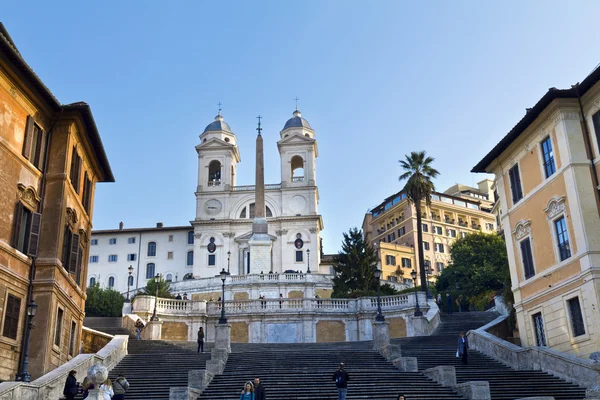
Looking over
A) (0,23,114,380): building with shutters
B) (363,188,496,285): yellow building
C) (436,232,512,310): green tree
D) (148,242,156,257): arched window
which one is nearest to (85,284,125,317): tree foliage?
(0,23,114,380): building with shutters

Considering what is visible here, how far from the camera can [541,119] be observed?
27.9m

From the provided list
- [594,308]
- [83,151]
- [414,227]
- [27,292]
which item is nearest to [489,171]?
[594,308]

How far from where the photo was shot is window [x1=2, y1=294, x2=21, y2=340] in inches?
865

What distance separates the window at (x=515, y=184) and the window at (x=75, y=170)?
64.5 feet

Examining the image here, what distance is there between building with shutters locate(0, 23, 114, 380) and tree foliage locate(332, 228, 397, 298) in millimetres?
31311

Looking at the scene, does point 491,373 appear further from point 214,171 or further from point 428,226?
point 428,226

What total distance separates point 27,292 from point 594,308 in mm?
20297

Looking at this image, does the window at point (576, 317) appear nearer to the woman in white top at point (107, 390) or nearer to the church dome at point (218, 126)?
the woman in white top at point (107, 390)

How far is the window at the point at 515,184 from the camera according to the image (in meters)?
30.6

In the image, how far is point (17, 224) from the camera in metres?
23.4

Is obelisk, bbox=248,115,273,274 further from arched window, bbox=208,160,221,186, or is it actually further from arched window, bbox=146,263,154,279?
arched window, bbox=146,263,154,279

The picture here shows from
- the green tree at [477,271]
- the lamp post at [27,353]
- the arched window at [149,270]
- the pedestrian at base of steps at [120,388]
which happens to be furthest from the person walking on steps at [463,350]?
the arched window at [149,270]

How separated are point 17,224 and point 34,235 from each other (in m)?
1.23

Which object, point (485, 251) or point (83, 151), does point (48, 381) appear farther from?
point (485, 251)
